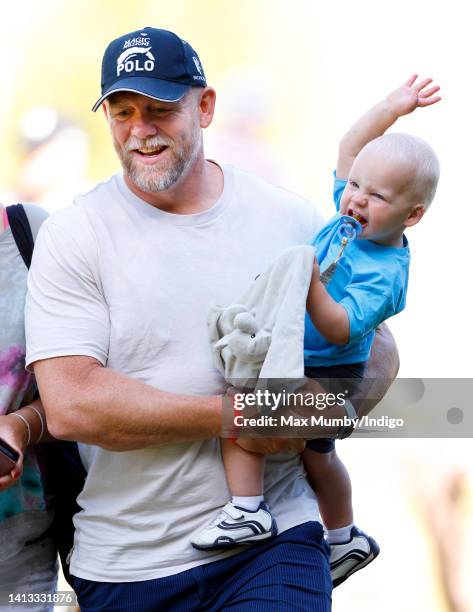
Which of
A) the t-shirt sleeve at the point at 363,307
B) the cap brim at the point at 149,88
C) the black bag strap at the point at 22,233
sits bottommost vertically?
the t-shirt sleeve at the point at 363,307

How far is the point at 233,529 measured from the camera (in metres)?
2.31

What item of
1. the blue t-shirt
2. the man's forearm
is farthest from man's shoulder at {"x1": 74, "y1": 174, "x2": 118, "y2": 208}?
the blue t-shirt

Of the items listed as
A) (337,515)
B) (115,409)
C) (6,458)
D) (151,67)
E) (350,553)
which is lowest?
(350,553)

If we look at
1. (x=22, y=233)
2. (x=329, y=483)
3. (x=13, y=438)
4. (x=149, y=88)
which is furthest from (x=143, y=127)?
(x=329, y=483)

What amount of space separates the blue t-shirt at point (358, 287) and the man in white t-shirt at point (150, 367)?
17 centimetres

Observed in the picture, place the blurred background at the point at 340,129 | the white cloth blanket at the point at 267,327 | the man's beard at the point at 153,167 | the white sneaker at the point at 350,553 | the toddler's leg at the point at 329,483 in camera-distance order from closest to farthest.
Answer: the white cloth blanket at the point at 267,327 < the man's beard at the point at 153,167 < the toddler's leg at the point at 329,483 < the white sneaker at the point at 350,553 < the blurred background at the point at 340,129

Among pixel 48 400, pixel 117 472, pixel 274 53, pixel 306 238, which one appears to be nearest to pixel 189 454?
pixel 117 472

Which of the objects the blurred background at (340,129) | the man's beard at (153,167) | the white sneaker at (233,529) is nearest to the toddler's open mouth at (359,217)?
the man's beard at (153,167)

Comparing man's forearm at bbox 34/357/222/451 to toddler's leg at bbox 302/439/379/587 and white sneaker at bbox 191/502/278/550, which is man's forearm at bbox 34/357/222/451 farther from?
toddler's leg at bbox 302/439/379/587

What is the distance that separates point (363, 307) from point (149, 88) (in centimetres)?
66

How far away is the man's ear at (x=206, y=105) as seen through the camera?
2.58 meters

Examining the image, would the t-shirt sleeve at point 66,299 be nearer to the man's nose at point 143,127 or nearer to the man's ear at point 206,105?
the man's nose at point 143,127

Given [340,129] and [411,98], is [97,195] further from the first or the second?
[340,129]

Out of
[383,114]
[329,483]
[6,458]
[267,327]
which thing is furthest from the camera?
[329,483]
